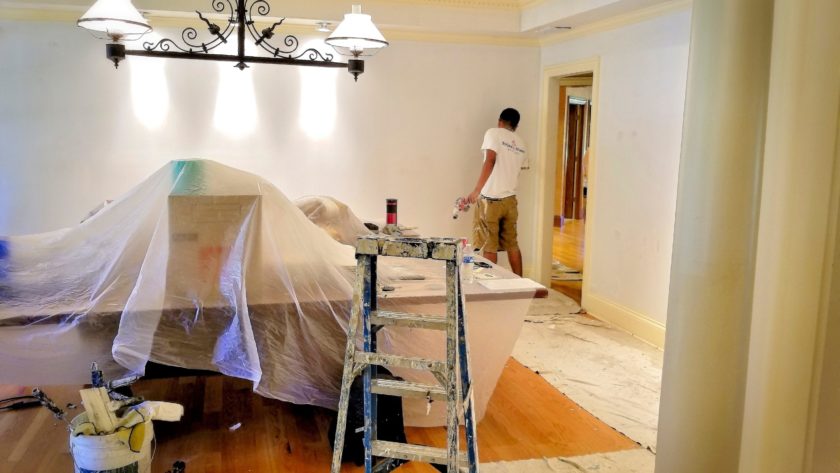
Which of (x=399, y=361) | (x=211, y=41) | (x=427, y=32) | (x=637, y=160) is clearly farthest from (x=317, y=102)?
(x=399, y=361)

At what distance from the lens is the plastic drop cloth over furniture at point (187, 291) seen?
90.8 inches

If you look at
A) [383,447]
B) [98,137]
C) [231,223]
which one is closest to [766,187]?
[383,447]

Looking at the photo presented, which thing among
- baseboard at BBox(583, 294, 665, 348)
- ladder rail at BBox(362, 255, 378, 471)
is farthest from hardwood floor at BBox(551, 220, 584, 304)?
ladder rail at BBox(362, 255, 378, 471)

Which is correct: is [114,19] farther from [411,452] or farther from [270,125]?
[270,125]

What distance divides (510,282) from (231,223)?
4.11 ft

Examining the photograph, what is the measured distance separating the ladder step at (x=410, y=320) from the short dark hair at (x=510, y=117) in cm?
345

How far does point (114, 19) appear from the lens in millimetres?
2389

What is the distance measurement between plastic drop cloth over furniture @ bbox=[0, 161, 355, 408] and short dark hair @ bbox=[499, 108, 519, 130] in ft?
9.19

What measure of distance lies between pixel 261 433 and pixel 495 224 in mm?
2883

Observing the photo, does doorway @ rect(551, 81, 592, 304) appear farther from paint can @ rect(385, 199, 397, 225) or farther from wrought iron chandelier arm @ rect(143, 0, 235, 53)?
wrought iron chandelier arm @ rect(143, 0, 235, 53)

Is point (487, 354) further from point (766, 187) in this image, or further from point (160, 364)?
point (766, 187)

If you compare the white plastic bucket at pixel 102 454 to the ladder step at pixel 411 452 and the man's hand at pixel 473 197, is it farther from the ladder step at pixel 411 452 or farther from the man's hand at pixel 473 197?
the man's hand at pixel 473 197

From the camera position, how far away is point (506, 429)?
2918 millimetres

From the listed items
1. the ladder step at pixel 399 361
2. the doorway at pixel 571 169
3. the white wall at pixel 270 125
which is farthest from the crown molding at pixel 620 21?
the ladder step at pixel 399 361
